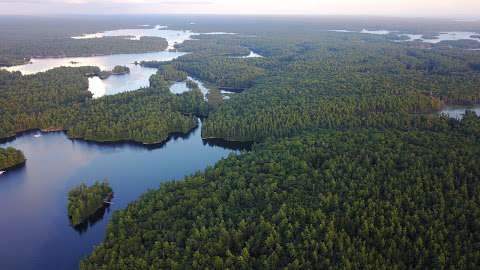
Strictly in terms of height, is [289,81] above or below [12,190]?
above

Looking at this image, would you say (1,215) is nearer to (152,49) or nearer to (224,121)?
(224,121)

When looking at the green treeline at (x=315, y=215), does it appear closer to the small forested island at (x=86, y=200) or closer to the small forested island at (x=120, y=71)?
the small forested island at (x=86, y=200)

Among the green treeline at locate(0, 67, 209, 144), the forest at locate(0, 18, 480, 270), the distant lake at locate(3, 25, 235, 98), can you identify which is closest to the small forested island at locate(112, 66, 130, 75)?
the distant lake at locate(3, 25, 235, 98)

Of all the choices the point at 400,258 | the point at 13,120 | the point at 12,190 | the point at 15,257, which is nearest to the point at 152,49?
the point at 13,120

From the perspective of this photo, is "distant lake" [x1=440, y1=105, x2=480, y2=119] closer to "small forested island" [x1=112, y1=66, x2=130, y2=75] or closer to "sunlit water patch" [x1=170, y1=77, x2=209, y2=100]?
"sunlit water patch" [x1=170, y1=77, x2=209, y2=100]

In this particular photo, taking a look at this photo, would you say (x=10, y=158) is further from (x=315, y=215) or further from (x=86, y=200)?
(x=315, y=215)

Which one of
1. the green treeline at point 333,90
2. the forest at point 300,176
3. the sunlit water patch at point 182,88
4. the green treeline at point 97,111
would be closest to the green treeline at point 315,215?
the forest at point 300,176
